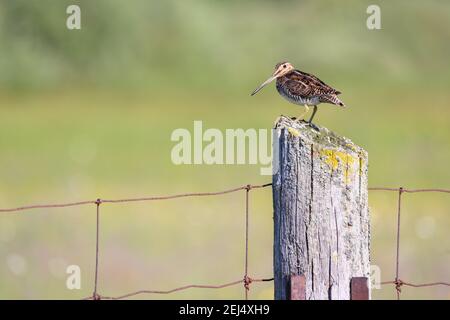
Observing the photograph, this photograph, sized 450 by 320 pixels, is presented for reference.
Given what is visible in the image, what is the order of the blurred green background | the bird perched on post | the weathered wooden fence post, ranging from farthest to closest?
the blurred green background < the bird perched on post < the weathered wooden fence post

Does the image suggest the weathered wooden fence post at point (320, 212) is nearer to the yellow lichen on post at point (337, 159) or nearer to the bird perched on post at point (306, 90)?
the yellow lichen on post at point (337, 159)

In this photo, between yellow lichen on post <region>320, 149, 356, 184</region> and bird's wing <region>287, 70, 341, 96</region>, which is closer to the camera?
yellow lichen on post <region>320, 149, 356, 184</region>

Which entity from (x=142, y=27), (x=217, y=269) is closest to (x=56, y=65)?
(x=142, y=27)

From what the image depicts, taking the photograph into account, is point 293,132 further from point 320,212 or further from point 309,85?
point 309,85

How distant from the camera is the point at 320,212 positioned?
6441 millimetres

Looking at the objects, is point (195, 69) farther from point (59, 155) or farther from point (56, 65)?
point (59, 155)

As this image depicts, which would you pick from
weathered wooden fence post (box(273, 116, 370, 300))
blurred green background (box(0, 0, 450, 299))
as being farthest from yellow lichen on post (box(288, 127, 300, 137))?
blurred green background (box(0, 0, 450, 299))

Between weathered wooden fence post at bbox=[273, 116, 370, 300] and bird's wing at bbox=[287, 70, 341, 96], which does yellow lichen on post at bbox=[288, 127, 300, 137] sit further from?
bird's wing at bbox=[287, 70, 341, 96]

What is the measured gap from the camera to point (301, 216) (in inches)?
254

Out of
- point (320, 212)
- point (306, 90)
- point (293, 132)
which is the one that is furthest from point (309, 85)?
point (320, 212)

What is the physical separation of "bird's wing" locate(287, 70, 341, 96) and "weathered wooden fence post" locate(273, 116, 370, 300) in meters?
2.13

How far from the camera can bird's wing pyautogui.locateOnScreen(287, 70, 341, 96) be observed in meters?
8.63

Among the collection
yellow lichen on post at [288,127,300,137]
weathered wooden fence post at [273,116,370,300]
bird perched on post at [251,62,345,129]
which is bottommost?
weathered wooden fence post at [273,116,370,300]
